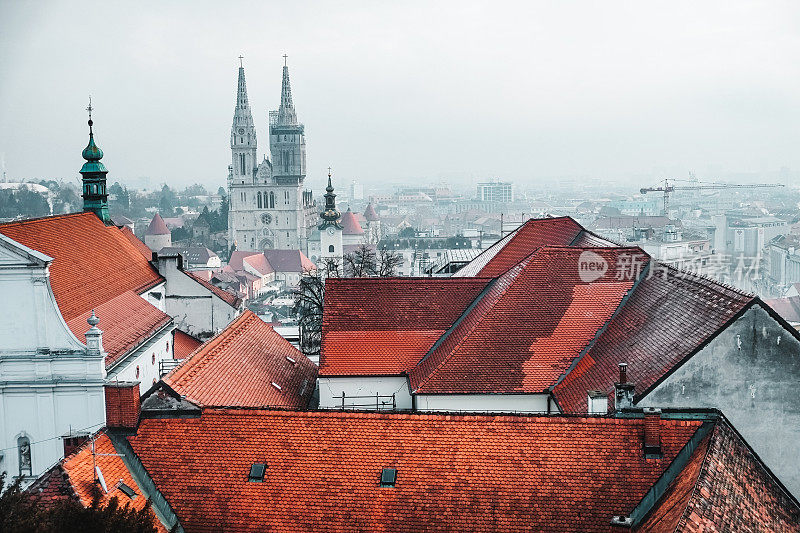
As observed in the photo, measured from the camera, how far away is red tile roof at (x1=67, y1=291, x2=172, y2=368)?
2534 cm

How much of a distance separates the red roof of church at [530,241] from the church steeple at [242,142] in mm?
128444

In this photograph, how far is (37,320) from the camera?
2294 cm

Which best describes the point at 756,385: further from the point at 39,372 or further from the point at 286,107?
the point at 286,107

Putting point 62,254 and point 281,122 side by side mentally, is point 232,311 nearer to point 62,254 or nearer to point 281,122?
point 62,254

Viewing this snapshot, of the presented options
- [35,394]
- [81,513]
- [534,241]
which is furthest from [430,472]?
[534,241]

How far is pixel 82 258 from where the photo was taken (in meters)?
29.3

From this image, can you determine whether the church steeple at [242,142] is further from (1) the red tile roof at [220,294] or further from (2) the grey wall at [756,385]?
(2) the grey wall at [756,385]

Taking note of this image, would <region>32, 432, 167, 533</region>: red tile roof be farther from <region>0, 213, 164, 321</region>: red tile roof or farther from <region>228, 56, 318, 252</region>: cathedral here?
<region>228, 56, 318, 252</region>: cathedral

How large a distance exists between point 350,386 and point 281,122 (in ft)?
494

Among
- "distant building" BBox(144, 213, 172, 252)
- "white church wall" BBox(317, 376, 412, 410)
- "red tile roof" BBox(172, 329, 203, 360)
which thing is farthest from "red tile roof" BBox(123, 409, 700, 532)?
"distant building" BBox(144, 213, 172, 252)

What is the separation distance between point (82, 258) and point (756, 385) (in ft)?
72.1

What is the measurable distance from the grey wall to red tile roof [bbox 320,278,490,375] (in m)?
9.78

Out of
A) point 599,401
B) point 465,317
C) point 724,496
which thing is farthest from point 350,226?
point 724,496

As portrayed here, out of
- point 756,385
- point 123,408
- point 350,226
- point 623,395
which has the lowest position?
point 350,226
